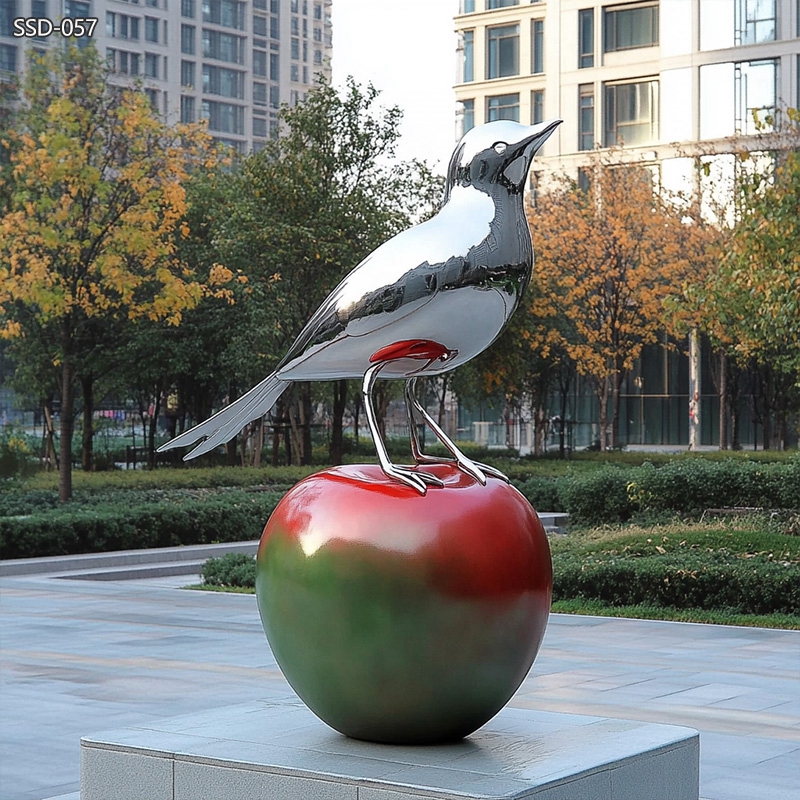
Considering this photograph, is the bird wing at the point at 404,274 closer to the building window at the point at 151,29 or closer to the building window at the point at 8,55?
the building window at the point at 8,55

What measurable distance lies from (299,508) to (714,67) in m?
52.2

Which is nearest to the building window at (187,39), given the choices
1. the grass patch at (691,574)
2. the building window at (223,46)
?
the building window at (223,46)

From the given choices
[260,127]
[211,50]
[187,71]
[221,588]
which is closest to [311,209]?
[221,588]

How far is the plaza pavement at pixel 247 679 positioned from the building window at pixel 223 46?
3896 inches

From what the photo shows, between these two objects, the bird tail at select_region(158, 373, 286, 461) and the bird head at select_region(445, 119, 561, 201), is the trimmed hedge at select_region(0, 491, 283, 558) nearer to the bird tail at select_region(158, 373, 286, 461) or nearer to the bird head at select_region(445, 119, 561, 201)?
the bird tail at select_region(158, 373, 286, 461)

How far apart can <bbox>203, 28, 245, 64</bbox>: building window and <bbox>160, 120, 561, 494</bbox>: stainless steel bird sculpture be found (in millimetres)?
106108

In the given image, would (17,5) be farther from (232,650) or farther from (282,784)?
(282,784)

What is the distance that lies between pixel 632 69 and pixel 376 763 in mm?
55102

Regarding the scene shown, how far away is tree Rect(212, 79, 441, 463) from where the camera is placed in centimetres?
Result: 2891

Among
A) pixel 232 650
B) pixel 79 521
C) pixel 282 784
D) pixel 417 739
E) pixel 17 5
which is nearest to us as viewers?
pixel 282 784

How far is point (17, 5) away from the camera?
91.2 meters

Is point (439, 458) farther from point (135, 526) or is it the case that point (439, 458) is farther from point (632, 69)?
point (632, 69)

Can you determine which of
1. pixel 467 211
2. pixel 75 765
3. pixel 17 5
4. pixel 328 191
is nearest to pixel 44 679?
pixel 75 765

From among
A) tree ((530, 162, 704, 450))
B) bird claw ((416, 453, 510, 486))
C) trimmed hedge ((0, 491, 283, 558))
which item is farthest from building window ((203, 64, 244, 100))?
bird claw ((416, 453, 510, 486))
